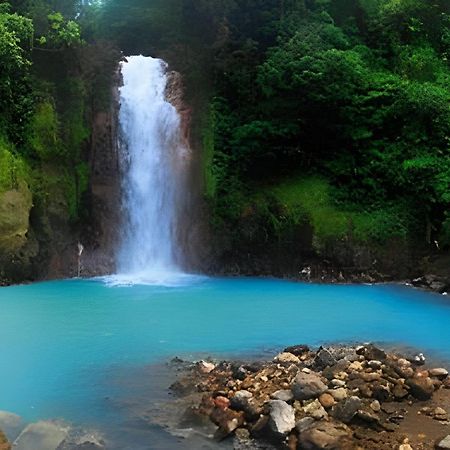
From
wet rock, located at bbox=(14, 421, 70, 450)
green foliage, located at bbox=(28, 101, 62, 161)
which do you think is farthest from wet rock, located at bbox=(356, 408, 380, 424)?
green foliage, located at bbox=(28, 101, 62, 161)

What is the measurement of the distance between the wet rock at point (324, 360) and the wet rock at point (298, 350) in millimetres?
732

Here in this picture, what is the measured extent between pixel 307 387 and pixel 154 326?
518 cm

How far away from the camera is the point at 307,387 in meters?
7.26

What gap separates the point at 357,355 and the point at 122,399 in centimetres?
368

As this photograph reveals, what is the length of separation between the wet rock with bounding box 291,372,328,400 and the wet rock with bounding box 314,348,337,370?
111 cm

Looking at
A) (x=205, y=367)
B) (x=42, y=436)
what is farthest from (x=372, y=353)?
(x=42, y=436)

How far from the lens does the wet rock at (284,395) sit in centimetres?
712

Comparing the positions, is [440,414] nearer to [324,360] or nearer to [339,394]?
[339,394]

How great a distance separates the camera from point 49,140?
1941 centimetres

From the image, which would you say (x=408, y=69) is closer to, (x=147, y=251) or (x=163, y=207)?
(x=163, y=207)

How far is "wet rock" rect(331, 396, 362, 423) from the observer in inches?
262

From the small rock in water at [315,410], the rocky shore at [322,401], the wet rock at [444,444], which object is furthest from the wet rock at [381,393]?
the wet rock at [444,444]

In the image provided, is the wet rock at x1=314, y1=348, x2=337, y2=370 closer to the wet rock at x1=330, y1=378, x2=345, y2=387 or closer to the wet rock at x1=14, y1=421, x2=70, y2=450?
the wet rock at x1=330, y1=378, x2=345, y2=387

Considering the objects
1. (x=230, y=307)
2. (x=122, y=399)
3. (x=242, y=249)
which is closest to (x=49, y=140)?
(x=242, y=249)
